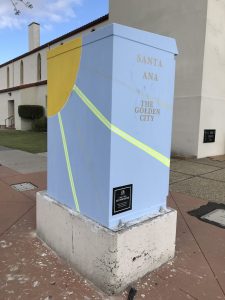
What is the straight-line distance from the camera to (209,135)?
9.94m

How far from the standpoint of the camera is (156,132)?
2.82 metres

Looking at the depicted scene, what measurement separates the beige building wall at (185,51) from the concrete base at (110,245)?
7115 millimetres

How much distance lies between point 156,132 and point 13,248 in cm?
202

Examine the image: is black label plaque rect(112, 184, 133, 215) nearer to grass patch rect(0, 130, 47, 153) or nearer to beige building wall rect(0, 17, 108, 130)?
grass patch rect(0, 130, 47, 153)

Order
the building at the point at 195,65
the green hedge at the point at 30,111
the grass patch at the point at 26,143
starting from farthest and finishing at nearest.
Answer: the green hedge at the point at 30,111 → the grass patch at the point at 26,143 → the building at the point at 195,65

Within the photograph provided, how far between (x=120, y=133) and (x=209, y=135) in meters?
8.06

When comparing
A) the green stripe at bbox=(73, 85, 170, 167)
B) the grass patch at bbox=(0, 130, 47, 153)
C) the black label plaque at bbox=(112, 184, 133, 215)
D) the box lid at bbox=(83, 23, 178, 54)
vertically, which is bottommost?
the grass patch at bbox=(0, 130, 47, 153)

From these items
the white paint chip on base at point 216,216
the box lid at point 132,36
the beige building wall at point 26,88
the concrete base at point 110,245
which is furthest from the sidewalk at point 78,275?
the beige building wall at point 26,88

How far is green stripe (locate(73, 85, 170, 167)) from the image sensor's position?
2498mm

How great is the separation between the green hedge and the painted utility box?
752 inches

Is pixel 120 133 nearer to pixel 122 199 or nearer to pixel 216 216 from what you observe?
pixel 122 199

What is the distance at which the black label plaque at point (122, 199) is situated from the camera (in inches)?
101

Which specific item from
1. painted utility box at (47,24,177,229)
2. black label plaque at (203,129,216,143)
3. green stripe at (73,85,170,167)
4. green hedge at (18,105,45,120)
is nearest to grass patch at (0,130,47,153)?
green hedge at (18,105,45,120)

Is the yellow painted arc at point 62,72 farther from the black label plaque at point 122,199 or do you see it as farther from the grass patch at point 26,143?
the grass patch at point 26,143
